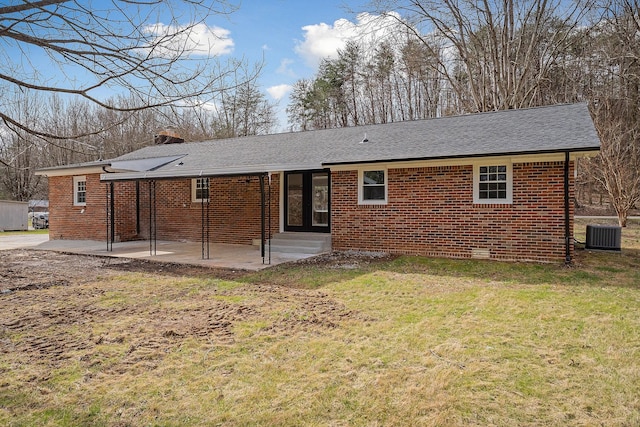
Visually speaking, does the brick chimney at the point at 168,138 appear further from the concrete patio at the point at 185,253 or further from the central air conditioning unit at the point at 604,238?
the central air conditioning unit at the point at 604,238

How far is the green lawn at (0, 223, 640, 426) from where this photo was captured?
284cm

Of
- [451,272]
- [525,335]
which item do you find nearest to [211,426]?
[525,335]

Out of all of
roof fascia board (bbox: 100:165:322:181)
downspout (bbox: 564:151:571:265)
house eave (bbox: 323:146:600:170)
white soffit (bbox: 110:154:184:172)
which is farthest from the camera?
white soffit (bbox: 110:154:184:172)

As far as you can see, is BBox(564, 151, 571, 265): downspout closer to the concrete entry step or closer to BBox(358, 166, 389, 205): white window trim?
BBox(358, 166, 389, 205): white window trim

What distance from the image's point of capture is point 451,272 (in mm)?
7953

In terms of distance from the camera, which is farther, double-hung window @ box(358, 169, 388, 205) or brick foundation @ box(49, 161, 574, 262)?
double-hung window @ box(358, 169, 388, 205)

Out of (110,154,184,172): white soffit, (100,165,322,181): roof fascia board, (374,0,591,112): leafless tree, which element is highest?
(374,0,591,112): leafless tree

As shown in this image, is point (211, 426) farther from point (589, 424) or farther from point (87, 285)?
point (87, 285)

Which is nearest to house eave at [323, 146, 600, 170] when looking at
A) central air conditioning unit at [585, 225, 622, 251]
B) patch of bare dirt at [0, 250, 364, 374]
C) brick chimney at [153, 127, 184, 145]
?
central air conditioning unit at [585, 225, 622, 251]

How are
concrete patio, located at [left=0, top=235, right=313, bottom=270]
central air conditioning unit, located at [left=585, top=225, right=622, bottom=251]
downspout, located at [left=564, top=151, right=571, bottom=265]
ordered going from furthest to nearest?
central air conditioning unit, located at [left=585, top=225, right=622, bottom=251], concrete patio, located at [left=0, top=235, right=313, bottom=270], downspout, located at [left=564, top=151, right=571, bottom=265]

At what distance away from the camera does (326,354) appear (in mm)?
3867

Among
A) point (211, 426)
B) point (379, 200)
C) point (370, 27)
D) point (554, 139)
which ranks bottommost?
point (211, 426)

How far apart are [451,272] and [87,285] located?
274 inches

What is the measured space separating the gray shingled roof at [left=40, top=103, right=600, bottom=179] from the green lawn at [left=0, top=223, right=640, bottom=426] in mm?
3254
